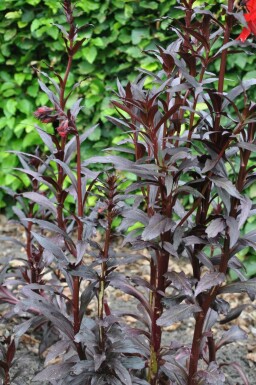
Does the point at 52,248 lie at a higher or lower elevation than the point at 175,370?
higher

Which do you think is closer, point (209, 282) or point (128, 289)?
point (209, 282)

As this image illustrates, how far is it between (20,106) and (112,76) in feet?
2.65

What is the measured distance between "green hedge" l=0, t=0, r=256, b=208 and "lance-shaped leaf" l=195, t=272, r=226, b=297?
2.27 meters

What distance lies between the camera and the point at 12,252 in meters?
4.30

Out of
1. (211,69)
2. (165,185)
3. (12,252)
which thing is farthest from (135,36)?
(165,185)

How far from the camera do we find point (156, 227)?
177 cm

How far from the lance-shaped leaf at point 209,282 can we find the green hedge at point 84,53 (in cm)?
227

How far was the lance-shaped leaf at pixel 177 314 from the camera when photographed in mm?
1807

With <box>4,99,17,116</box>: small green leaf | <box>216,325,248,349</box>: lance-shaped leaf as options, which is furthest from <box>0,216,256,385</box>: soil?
<box>4,99,17,116</box>: small green leaf

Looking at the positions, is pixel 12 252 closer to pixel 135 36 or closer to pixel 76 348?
pixel 135 36

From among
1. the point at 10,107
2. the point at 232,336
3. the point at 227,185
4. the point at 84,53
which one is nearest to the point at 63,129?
the point at 227,185

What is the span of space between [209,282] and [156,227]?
0.25 metres

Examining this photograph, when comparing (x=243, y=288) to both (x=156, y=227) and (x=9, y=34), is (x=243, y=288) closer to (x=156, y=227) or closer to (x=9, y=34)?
(x=156, y=227)

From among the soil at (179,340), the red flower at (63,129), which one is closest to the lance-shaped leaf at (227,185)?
the red flower at (63,129)
